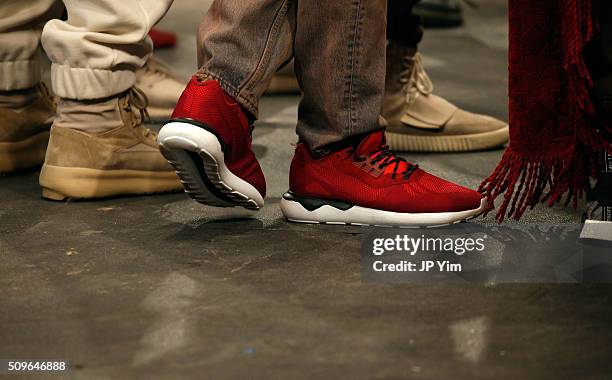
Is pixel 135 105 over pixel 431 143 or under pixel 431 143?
over

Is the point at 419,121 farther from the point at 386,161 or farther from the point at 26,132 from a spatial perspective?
the point at 26,132

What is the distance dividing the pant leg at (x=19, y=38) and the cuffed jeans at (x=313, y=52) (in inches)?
17.5

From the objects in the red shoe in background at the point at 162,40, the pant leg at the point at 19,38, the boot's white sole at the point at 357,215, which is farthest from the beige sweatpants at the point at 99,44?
the red shoe in background at the point at 162,40

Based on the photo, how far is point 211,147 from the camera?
1291mm

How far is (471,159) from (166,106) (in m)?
0.70

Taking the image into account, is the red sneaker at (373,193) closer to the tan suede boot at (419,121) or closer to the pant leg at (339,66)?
the pant leg at (339,66)

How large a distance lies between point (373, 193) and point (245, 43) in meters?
0.28

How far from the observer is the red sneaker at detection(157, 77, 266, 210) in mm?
1284

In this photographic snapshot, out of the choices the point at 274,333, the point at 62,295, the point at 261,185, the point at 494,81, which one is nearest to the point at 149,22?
the point at 261,185

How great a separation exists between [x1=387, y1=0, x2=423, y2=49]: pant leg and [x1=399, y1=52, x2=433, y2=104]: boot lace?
0.09ft

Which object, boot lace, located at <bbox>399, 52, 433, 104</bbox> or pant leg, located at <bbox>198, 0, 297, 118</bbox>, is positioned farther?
boot lace, located at <bbox>399, 52, 433, 104</bbox>

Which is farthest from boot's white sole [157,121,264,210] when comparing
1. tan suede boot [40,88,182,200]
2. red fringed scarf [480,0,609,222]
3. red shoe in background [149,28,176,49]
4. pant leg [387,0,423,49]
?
red shoe in background [149,28,176,49]

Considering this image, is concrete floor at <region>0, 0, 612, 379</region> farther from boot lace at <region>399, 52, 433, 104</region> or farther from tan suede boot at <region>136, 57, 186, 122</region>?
tan suede boot at <region>136, 57, 186, 122</region>

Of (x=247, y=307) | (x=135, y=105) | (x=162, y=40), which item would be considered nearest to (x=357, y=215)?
(x=247, y=307)
